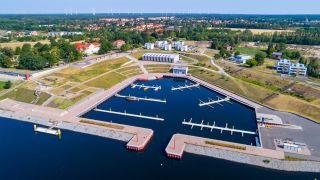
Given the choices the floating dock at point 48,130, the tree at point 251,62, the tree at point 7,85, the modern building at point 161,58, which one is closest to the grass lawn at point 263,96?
the tree at point 251,62

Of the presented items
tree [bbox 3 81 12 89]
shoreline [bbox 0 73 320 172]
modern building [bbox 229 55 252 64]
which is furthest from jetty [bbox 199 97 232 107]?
tree [bbox 3 81 12 89]

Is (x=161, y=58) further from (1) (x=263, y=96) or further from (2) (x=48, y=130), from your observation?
(2) (x=48, y=130)

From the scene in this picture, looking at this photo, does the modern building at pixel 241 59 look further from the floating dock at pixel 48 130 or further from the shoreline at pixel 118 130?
the floating dock at pixel 48 130

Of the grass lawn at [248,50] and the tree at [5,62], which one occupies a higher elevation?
the grass lawn at [248,50]

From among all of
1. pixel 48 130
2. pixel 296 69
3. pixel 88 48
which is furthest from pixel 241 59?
pixel 48 130

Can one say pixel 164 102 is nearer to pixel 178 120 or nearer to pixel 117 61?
pixel 178 120

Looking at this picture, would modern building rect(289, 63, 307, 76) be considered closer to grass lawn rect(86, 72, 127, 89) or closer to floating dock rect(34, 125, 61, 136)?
grass lawn rect(86, 72, 127, 89)
